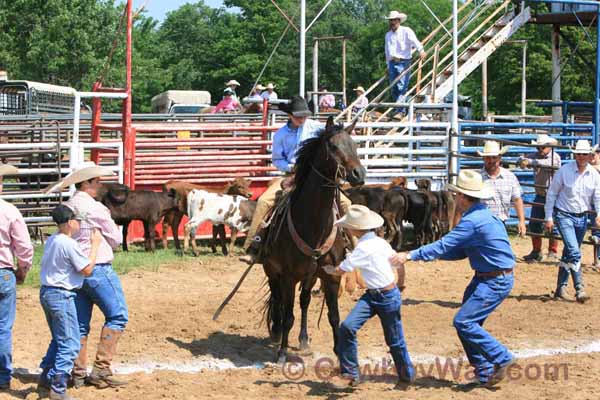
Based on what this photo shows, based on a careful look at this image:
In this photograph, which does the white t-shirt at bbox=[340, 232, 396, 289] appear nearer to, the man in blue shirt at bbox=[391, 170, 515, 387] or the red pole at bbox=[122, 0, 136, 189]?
the man in blue shirt at bbox=[391, 170, 515, 387]

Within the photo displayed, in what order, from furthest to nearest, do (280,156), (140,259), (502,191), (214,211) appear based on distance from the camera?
(214,211)
(140,259)
(502,191)
(280,156)

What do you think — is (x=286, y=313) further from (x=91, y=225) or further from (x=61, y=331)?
(x=61, y=331)

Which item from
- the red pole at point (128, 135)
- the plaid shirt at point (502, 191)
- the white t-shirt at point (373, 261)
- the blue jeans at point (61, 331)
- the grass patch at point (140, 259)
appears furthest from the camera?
the red pole at point (128, 135)

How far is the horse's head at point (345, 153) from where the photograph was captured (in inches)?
327

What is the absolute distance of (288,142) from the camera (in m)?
9.81

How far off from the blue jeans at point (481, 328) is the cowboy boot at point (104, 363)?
9.44 ft

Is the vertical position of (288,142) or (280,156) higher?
(288,142)

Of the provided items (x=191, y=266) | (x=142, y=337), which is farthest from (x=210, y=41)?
(x=142, y=337)

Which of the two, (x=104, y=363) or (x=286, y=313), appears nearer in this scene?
(x=104, y=363)

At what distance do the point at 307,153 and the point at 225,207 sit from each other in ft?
22.6

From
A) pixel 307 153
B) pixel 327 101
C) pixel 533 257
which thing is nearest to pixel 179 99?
pixel 327 101

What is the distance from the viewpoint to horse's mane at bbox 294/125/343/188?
8.66 meters

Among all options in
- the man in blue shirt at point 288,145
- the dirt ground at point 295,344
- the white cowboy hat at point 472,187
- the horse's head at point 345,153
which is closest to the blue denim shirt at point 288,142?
the man in blue shirt at point 288,145

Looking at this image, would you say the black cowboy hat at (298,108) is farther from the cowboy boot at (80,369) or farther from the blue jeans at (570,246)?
the blue jeans at (570,246)
